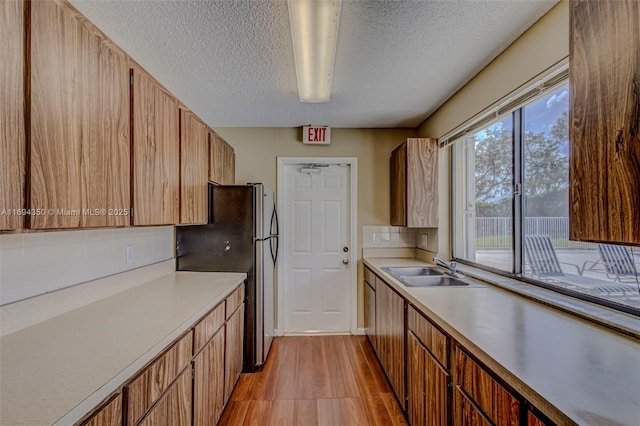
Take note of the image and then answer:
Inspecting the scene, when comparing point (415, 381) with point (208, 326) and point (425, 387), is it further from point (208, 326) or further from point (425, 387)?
point (208, 326)

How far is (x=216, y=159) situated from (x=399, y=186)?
187cm

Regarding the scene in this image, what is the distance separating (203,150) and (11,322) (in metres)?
1.60

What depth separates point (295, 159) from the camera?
350cm

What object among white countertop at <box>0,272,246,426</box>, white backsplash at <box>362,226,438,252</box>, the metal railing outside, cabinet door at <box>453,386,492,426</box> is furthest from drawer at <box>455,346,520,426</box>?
white backsplash at <box>362,226,438,252</box>

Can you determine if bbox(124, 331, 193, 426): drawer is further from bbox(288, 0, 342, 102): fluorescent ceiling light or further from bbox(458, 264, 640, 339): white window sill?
bbox(458, 264, 640, 339): white window sill

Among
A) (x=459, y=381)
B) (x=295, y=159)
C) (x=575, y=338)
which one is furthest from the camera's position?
(x=295, y=159)

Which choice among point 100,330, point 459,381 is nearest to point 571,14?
point 459,381

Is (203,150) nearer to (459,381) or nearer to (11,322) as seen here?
(11,322)

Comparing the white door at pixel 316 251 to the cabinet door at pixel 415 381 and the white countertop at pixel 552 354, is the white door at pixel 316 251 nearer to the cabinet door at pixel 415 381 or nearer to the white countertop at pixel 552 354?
the cabinet door at pixel 415 381

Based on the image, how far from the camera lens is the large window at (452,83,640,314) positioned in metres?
1.43

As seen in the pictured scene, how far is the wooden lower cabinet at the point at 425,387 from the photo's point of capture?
1426 mm

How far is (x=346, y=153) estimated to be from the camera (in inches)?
140

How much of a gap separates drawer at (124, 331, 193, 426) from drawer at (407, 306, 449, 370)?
4.08ft

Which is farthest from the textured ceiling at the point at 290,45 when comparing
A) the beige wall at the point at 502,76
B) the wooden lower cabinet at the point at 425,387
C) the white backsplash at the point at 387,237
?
the wooden lower cabinet at the point at 425,387
